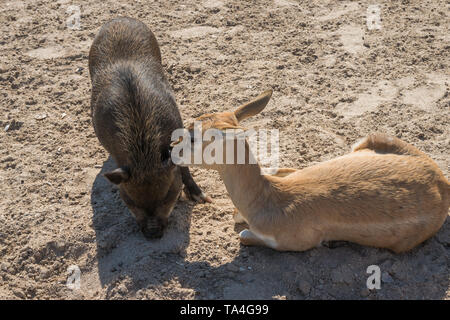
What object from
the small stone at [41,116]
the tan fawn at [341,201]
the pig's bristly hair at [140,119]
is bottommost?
the small stone at [41,116]

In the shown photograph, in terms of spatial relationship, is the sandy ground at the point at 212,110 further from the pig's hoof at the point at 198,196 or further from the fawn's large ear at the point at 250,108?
the fawn's large ear at the point at 250,108

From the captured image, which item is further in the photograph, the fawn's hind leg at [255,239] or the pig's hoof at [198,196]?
the pig's hoof at [198,196]

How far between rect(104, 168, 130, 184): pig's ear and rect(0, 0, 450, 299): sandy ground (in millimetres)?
633

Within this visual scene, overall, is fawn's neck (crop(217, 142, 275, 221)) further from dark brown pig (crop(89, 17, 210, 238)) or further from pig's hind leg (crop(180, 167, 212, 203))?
pig's hind leg (crop(180, 167, 212, 203))

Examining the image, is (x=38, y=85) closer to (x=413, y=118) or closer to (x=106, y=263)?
(x=106, y=263)

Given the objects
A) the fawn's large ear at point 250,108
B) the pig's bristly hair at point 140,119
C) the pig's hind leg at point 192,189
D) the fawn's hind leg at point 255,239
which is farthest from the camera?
the pig's hind leg at point 192,189

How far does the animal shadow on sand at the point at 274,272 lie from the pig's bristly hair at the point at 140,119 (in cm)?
81

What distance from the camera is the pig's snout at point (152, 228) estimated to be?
4934 mm

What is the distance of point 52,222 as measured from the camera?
17.4ft

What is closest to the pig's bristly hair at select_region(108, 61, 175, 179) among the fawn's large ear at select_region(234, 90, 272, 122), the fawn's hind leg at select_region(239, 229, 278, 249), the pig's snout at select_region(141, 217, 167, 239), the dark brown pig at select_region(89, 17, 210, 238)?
the dark brown pig at select_region(89, 17, 210, 238)

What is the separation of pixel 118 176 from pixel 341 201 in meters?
2.06

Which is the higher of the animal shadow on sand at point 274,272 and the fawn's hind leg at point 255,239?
the fawn's hind leg at point 255,239

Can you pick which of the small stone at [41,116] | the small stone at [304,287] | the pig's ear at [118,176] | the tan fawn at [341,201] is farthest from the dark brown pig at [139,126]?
the small stone at [304,287]
